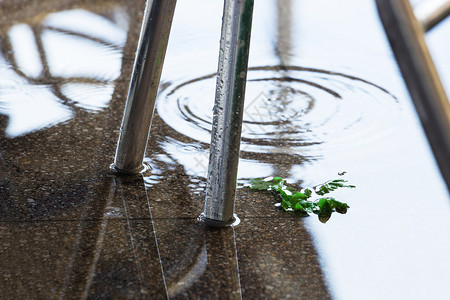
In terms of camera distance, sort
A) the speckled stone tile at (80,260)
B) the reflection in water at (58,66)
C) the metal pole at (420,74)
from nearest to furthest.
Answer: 1. the metal pole at (420,74)
2. the speckled stone tile at (80,260)
3. the reflection in water at (58,66)

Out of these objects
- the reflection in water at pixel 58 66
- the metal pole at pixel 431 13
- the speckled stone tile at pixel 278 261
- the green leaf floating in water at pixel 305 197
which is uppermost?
the reflection in water at pixel 58 66

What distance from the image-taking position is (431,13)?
0.23 m

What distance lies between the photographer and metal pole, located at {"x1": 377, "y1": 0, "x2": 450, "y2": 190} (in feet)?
0.71

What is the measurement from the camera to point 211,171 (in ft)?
4.82

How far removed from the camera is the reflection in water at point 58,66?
2.15 meters

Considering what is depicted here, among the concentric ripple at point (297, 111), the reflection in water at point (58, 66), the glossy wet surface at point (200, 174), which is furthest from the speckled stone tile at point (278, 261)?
the reflection in water at point (58, 66)

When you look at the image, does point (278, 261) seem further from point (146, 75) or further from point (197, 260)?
point (146, 75)

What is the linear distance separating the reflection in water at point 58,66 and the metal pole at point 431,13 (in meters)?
1.90

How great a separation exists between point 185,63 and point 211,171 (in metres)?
1.28

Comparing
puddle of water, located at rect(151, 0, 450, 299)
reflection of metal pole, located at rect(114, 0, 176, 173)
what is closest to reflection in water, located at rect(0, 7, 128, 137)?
puddle of water, located at rect(151, 0, 450, 299)

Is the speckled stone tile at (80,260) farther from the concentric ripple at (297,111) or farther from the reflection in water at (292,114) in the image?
the concentric ripple at (297,111)

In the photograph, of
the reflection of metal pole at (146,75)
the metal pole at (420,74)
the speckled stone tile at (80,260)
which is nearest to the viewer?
the metal pole at (420,74)

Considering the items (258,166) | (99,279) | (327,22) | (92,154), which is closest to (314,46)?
(327,22)

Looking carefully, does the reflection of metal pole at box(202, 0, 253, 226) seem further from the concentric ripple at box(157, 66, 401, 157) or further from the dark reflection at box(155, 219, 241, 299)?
the concentric ripple at box(157, 66, 401, 157)
